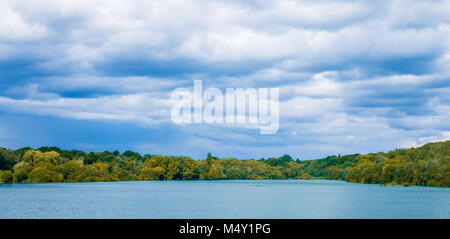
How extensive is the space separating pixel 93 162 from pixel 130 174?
44.0 ft

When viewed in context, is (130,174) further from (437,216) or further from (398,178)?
(437,216)

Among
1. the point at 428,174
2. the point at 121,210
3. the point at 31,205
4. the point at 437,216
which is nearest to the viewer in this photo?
the point at 437,216

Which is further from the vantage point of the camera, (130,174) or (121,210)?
(130,174)

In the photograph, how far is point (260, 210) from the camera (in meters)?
54.3

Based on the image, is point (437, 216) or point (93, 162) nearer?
point (437, 216)
